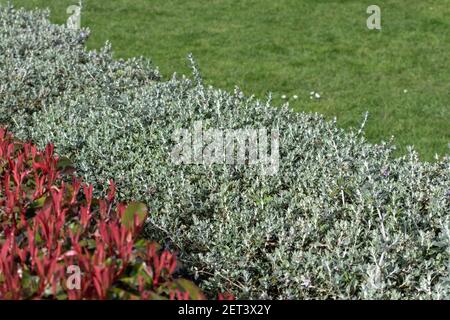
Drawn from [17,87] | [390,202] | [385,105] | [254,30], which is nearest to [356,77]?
[385,105]

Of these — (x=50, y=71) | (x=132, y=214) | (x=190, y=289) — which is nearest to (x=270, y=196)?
(x=132, y=214)

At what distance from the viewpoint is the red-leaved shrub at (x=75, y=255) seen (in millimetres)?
2803

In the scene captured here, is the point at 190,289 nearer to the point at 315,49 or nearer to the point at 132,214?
the point at 132,214

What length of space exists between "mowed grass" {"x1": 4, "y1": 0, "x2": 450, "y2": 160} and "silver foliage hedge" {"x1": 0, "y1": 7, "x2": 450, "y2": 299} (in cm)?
275

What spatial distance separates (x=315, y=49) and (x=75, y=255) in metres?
8.58

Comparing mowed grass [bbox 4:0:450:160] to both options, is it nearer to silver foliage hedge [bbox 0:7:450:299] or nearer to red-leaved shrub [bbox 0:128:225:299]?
silver foliage hedge [bbox 0:7:450:299]

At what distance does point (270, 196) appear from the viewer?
15.3 feet

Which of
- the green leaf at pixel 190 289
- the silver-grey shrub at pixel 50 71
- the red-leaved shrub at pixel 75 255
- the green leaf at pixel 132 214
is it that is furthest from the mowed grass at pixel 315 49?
the green leaf at pixel 190 289

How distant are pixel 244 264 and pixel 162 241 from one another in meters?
0.72

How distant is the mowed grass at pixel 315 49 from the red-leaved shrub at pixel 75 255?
16.1 ft

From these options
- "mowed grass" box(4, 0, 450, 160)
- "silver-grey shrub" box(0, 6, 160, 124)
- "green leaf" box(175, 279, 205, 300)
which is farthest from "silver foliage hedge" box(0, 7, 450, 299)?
"mowed grass" box(4, 0, 450, 160)
